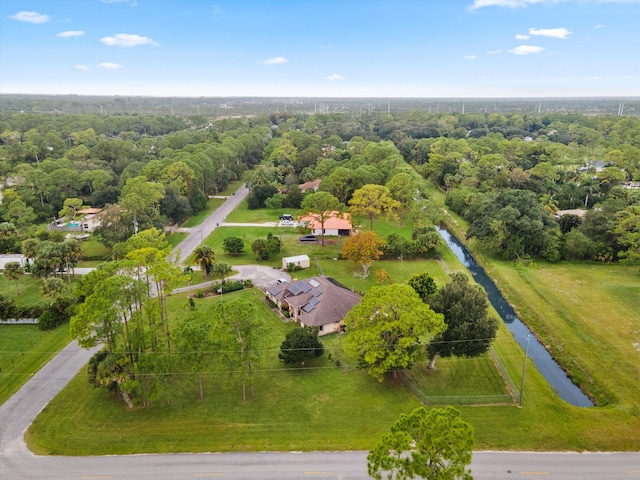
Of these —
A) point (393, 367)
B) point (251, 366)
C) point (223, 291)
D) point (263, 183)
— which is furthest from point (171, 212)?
point (393, 367)

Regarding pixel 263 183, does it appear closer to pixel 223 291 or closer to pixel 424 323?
pixel 223 291

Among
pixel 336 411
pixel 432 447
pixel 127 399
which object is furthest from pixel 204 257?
pixel 432 447

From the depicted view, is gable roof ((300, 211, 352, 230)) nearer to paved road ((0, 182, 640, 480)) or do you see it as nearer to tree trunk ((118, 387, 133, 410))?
tree trunk ((118, 387, 133, 410))

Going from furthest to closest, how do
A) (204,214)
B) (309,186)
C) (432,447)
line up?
(309,186)
(204,214)
(432,447)

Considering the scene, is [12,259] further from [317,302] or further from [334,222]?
[334,222]

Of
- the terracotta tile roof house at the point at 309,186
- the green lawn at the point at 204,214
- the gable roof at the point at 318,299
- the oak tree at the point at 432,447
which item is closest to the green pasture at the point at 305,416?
the gable roof at the point at 318,299

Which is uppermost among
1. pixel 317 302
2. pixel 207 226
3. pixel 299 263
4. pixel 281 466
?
pixel 317 302

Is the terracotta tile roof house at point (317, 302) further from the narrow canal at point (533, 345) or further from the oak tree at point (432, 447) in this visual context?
the oak tree at point (432, 447)

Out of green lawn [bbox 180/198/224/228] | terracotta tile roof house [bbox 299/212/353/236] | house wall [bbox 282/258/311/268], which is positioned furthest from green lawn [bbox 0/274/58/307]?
terracotta tile roof house [bbox 299/212/353/236]
